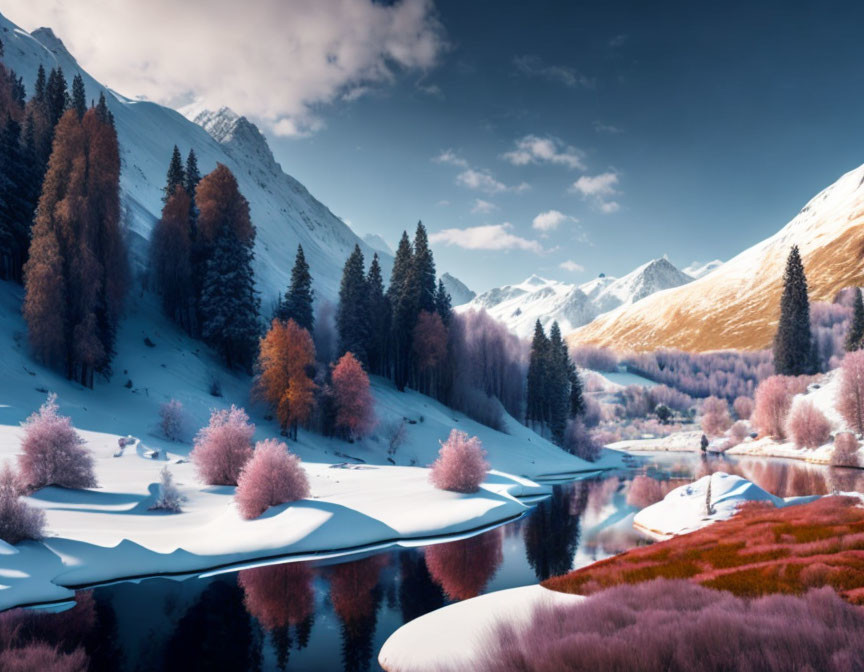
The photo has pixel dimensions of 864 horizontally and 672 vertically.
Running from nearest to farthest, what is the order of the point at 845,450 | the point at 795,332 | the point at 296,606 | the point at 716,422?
the point at 296,606 < the point at 845,450 < the point at 795,332 < the point at 716,422

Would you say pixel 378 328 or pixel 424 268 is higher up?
pixel 424 268

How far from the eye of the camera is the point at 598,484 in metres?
55.3

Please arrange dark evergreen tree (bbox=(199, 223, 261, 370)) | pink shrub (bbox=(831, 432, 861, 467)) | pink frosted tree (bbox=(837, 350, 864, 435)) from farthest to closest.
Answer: pink frosted tree (bbox=(837, 350, 864, 435)) → pink shrub (bbox=(831, 432, 861, 467)) → dark evergreen tree (bbox=(199, 223, 261, 370))

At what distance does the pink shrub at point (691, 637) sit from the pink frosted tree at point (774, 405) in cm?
8952

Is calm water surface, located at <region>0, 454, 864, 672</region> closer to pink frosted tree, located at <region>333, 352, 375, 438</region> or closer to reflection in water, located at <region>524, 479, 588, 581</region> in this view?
reflection in water, located at <region>524, 479, 588, 581</region>

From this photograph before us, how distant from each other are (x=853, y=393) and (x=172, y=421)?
286 ft

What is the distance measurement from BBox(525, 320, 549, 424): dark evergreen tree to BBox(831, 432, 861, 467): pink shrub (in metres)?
39.3

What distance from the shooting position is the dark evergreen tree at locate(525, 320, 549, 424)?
83812 mm

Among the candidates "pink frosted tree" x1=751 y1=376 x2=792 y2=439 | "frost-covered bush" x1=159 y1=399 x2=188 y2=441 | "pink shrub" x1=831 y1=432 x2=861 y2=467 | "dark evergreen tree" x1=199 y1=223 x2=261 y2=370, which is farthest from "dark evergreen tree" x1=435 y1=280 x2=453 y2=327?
"pink frosted tree" x1=751 y1=376 x2=792 y2=439

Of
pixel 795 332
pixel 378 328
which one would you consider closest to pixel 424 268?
pixel 378 328

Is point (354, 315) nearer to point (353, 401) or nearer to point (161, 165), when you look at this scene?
point (353, 401)

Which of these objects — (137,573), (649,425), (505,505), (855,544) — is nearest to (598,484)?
(505,505)

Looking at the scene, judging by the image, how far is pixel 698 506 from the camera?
32.9 meters

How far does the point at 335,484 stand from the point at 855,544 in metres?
27.9
